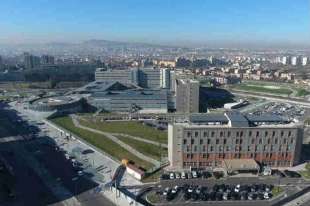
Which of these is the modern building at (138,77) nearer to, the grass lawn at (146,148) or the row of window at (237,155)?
the grass lawn at (146,148)

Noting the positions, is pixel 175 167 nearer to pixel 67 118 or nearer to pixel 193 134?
pixel 193 134

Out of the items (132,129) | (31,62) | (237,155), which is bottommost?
(132,129)

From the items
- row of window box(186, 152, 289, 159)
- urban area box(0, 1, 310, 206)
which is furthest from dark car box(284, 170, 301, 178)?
row of window box(186, 152, 289, 159)

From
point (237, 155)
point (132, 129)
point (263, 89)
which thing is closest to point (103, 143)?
point (132, 129)

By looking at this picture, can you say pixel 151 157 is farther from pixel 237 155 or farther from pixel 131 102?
pixel 131 102

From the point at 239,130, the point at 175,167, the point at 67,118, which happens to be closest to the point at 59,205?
the point at 175,167
